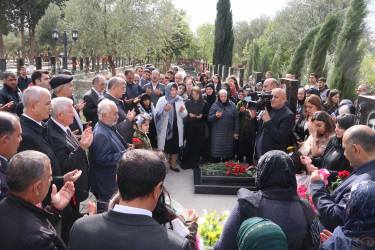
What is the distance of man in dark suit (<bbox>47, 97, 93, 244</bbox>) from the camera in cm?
312

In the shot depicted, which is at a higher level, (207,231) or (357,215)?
(357,215)

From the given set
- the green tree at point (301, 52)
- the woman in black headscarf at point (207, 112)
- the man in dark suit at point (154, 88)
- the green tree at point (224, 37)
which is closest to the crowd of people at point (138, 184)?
the woman in black headscarf at point (207, 112)

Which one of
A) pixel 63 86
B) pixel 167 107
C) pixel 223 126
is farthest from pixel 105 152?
pixel 223 126

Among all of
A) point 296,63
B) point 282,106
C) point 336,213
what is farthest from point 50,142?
point 296,63

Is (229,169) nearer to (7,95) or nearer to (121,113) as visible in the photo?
(121,113)

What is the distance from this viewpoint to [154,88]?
7.86m

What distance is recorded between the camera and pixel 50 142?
3.21 m

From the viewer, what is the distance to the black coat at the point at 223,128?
21.6ft

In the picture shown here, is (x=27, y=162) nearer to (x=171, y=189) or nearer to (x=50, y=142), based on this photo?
(x=50, y=142)

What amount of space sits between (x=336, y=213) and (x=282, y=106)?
2.87 metres

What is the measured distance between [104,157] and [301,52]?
1334 cm

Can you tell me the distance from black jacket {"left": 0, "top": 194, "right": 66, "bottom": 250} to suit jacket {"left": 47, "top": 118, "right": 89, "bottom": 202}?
Answer: 4.07ft

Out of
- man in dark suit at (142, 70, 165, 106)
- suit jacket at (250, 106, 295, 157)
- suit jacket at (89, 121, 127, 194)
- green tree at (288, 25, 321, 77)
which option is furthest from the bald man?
green tree at (288, 25, 321, 77)

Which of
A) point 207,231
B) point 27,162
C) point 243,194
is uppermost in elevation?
point 27,162
